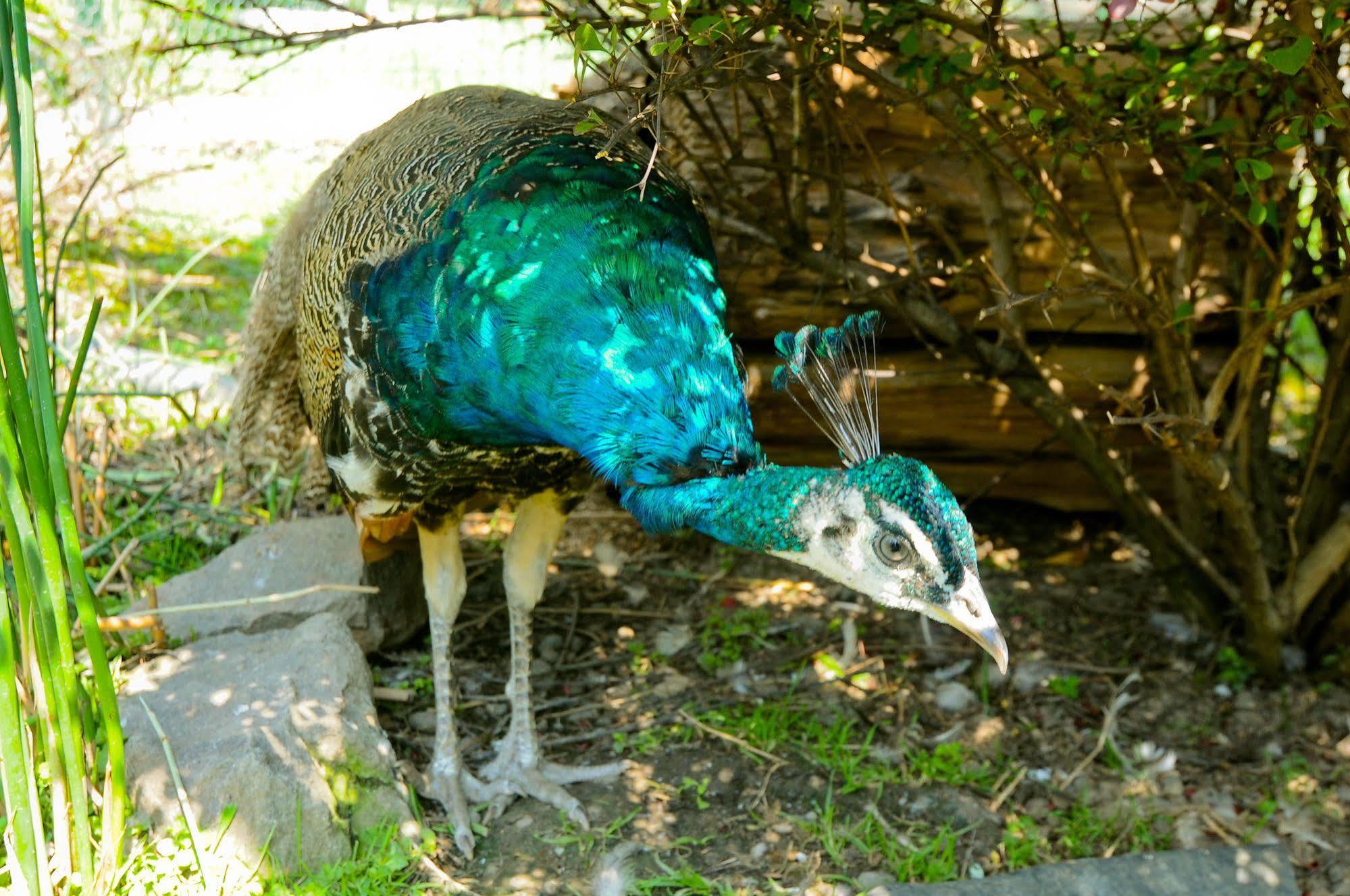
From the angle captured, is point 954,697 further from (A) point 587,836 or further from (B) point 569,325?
(B) point 569,325

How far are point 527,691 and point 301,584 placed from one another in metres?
0.70

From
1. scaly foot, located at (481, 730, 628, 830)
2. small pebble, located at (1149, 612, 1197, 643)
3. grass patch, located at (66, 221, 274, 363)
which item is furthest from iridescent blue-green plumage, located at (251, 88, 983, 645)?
grass patch, located at (66, 221, 274, 363)

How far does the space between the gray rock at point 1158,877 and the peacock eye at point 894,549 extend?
33.8 inches

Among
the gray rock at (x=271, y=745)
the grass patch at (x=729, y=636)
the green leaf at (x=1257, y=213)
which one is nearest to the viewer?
the green leaf at (x=1257, y=213)

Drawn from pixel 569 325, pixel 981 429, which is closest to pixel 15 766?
pixel 569 325

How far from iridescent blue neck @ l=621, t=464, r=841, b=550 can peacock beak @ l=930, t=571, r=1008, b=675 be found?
24 centimetres

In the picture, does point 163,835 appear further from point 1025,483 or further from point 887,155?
point 1025,483

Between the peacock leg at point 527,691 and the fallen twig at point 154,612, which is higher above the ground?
the fallen twig at point 154,612

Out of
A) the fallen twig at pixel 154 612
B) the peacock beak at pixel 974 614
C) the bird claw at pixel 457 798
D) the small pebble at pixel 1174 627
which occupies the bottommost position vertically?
the small pebble at pixel 1174 627

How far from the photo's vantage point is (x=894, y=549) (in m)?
1.89

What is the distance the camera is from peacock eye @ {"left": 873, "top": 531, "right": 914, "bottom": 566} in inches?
74.0

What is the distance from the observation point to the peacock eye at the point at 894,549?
1.88 metres

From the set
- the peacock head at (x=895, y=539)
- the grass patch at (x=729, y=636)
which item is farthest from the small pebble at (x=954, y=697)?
the peacock head at (x=895, y=539)

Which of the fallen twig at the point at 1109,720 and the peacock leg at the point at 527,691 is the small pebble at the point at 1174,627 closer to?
the fallen twig at the point at 1109,720
